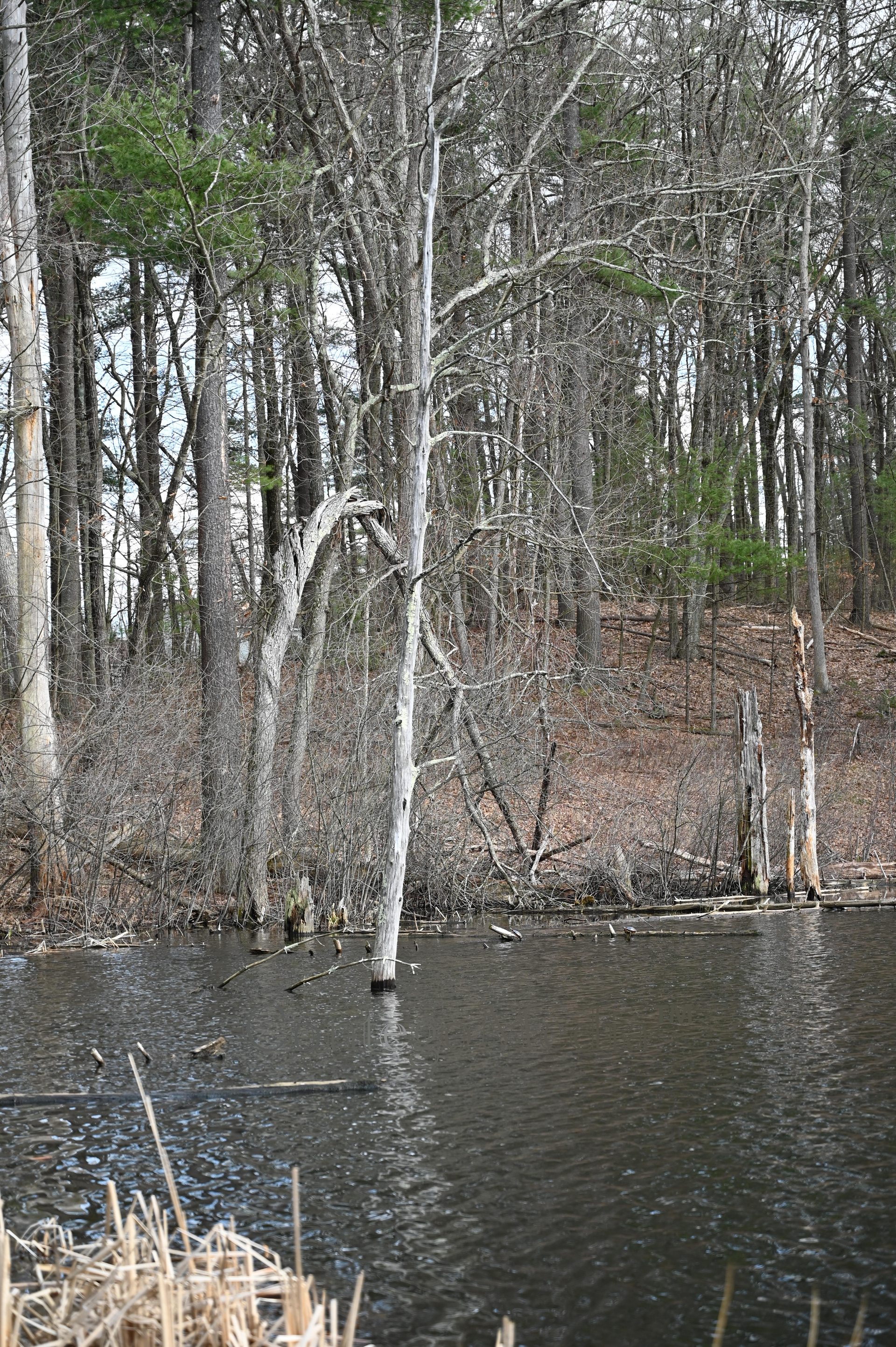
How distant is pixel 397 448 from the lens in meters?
17.0

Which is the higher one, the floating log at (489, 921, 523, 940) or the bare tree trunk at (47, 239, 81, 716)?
the bare tree trunk at (47, 239, 81, 716)

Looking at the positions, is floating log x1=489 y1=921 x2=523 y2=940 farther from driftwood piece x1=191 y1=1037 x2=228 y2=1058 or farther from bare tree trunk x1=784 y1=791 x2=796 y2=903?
driftwood piece x1=191 y1=1037 x2=228 y2=1058

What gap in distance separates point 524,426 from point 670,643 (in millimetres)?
10351

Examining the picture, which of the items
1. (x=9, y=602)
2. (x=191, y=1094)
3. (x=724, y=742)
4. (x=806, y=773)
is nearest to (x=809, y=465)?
(x=724, y=742)

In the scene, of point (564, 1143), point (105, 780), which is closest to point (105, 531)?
point (105, 780)

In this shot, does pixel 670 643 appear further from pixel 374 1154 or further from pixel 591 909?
pixel 374 1154

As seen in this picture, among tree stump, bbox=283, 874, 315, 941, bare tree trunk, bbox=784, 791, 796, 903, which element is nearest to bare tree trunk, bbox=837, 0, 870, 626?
bare tree trunk, bbox=784, 791, 796, 903

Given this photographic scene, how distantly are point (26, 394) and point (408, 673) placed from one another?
6.73 metres

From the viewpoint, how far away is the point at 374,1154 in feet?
17.3

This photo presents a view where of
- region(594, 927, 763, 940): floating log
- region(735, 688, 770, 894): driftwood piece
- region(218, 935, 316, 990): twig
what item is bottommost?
region(594, 927, 763, 940): floating log

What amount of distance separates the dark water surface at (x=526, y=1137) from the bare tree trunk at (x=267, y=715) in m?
3.36

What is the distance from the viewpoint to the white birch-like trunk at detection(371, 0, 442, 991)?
888 cm

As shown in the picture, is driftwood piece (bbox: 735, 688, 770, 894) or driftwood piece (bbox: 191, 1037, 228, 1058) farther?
driftwood piece (bbox: 735, 688, 770, 894)

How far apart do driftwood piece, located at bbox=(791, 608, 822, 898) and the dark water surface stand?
4.28 meters
